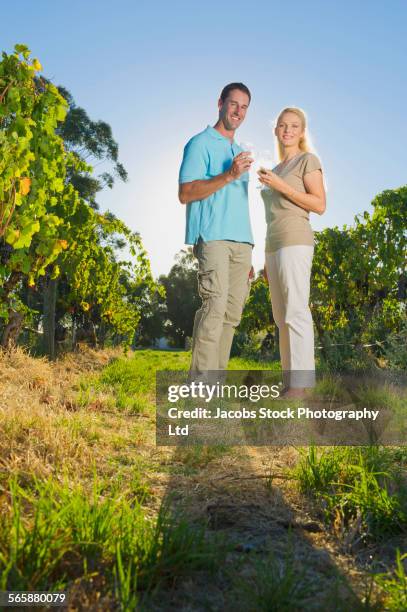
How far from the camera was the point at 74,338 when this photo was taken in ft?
38.5

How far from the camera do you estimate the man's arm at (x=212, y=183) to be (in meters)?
3.54

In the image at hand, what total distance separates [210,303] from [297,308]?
61 centimetres

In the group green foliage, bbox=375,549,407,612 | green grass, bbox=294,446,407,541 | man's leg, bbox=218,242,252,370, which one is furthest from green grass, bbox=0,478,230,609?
man's leg, bbox=218,242,252,370

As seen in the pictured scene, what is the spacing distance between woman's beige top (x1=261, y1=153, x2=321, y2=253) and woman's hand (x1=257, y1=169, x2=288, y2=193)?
0.17 m

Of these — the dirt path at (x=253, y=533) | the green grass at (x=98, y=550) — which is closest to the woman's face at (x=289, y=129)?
the dirt path at (x=253, y=533)

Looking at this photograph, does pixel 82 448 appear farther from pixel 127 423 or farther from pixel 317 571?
pixel 317 571

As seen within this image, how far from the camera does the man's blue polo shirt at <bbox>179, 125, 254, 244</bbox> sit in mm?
3953

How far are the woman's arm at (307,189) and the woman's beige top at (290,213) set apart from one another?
0.04 meters

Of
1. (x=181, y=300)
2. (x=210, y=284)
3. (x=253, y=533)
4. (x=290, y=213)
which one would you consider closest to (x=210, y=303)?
(x=210, y=284)

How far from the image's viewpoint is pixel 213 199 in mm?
3938

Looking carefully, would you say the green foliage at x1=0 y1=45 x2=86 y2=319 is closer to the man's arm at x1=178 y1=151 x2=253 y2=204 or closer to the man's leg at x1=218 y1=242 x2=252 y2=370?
the man's arm at x1=178 y1=151 x2=253 y2=204

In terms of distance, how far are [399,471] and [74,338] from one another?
976 centimetres

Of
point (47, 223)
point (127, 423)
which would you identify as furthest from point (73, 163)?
point (127, 423)

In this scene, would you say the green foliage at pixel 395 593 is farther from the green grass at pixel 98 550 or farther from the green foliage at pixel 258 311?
the green foliage at pixel 258 311
